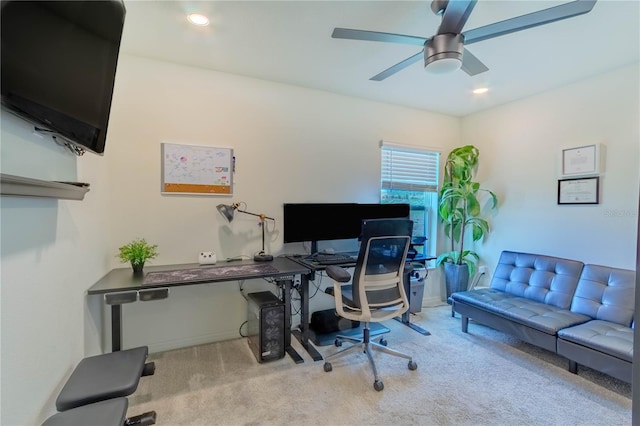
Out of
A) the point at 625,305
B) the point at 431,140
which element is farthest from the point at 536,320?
the point at 431,140

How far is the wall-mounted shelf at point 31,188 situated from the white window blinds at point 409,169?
3.12m

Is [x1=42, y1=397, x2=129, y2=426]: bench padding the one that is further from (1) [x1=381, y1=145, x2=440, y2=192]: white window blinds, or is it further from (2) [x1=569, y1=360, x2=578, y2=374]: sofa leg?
(1) [x1=381, y1=145, x2=440, y2=192]: white window blinds

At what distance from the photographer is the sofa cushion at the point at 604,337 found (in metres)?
2.05

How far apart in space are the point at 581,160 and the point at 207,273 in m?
3.72

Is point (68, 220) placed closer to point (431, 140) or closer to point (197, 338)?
point (197, 338)

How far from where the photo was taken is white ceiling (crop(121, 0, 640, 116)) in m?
1.97

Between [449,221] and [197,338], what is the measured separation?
3.33m

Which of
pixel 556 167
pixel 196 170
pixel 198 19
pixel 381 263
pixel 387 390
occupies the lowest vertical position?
pixel 387 390

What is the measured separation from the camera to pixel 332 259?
9.78 feet

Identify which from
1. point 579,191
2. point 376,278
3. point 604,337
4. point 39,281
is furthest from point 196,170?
point 579,191

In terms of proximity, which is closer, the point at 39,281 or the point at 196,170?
the point at 39,281

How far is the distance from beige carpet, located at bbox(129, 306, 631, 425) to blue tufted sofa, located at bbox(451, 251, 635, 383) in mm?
251

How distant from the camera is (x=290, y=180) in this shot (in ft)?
10.6

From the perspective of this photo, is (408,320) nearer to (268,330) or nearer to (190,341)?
(268,330)
